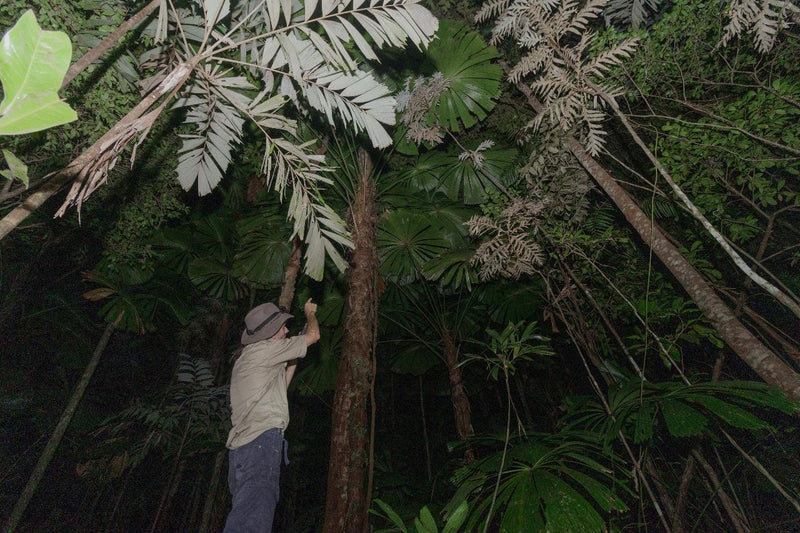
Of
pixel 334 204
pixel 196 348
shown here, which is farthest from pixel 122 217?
pixel 196 348

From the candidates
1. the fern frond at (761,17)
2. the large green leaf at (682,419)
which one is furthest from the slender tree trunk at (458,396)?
the fern frond at (761,17)

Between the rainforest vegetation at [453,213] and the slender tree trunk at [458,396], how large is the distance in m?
0.05

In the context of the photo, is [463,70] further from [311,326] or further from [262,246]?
[262,246]

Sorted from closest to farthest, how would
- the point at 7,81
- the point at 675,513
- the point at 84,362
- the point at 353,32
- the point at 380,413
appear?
the point at 7,81
the point at 353,32
the point at 675,513
the point at 84,362
the point at 380,413

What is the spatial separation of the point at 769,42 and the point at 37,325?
9493 mm

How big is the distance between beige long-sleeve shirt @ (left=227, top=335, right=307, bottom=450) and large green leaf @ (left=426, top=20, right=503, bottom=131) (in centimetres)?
276

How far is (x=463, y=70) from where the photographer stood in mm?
3580

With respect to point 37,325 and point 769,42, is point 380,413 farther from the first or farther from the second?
point 769,42

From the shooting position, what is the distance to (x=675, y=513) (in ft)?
7.70

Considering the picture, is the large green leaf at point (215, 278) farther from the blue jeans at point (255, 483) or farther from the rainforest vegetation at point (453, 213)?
the blue jeans at point (255, 483)

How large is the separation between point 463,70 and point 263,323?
3101 millimetres

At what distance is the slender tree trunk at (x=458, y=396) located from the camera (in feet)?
13.4

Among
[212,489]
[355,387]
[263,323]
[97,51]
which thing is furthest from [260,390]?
[212,489]

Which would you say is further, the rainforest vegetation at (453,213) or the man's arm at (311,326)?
the man's arm at (311,326)
